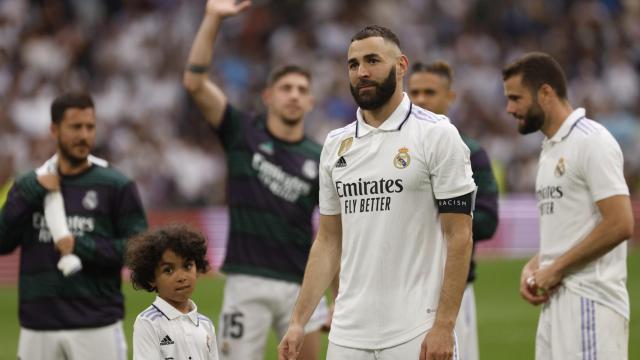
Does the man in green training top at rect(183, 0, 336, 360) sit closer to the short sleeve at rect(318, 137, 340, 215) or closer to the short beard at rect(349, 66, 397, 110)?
the short sleeve at rect(318, 137, 340, 215)

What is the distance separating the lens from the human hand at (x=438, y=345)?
18.1 feet

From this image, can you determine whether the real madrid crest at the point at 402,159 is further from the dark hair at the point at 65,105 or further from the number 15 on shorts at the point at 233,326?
the number 15 on shorts at the point at 233,326

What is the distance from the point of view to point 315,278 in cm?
615

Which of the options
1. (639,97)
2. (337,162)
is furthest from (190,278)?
(639,97)

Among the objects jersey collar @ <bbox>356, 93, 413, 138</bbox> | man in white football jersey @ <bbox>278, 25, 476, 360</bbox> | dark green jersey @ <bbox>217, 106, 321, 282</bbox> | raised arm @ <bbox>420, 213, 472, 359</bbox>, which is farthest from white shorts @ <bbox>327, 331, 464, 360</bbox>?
dark green jersey @ <bbox>217, 106, 321, 282</bbox>

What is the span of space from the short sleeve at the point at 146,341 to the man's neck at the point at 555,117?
265 centimetres

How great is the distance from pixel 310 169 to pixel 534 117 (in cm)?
220

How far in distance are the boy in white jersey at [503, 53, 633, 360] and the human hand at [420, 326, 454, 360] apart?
1.34m

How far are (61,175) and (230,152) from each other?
1.43 meters

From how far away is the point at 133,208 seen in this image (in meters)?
7.93

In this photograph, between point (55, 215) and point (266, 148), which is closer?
point (55, 215)

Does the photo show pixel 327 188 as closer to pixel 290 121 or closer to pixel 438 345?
pixel 438 345

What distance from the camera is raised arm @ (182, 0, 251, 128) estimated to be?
8.41 metres

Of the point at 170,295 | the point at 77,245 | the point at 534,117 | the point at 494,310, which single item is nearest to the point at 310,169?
the point at 77,245
